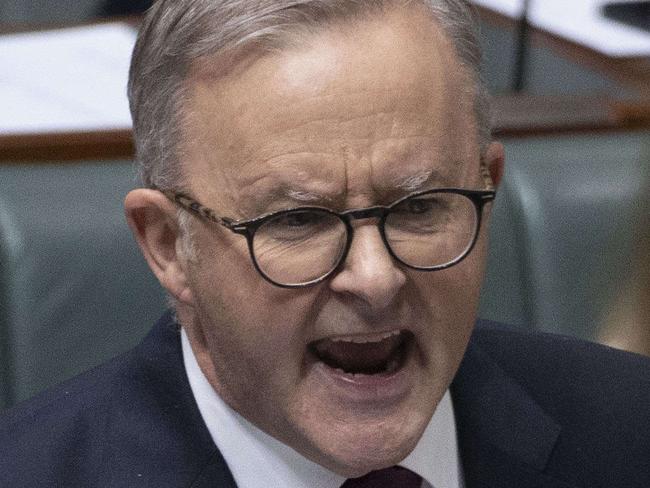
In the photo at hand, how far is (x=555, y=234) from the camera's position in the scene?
1.97 m

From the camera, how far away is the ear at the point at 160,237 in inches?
50.4

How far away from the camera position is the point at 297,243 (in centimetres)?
120

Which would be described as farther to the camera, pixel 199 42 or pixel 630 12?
pixel 630 12

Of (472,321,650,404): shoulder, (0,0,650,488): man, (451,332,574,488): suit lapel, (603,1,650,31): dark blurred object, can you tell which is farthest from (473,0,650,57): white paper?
(0,0,650,488): man

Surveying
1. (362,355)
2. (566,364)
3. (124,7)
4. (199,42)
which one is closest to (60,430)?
(362,355)

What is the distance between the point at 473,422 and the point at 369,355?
237 millimetres

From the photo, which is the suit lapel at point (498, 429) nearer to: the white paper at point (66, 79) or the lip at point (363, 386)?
the lip at point (363, 386)

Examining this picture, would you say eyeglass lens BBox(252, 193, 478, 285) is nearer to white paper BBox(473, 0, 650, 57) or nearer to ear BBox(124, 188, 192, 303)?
ear BBox(124, 188, 192, 303)

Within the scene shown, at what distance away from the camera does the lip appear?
122 cm

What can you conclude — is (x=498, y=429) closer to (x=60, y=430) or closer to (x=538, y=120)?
(x=60, y=430)

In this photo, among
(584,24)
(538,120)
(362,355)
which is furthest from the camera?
(584,24)

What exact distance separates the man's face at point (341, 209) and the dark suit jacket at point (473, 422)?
0.12 metres

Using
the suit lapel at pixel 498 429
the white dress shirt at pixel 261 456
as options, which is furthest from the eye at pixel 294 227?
the suit lapel at pixel 498 429

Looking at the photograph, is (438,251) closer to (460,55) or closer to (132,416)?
(460,55)
